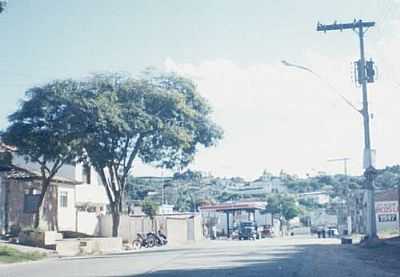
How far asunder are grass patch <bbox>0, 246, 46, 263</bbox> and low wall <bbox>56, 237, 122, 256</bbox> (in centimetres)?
441

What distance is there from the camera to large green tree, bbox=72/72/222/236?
137ft

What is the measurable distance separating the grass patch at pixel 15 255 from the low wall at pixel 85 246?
441cm

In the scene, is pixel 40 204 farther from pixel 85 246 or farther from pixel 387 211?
pixel 387 211

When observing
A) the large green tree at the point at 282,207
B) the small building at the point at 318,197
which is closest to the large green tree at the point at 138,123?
the large green tree at the point at 282,207

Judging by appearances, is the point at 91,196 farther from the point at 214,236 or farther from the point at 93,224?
the point at 214,236

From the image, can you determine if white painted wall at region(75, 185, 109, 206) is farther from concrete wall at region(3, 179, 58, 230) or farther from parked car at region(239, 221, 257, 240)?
parked car at region(239, 221, 257, 240)

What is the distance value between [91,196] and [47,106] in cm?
1914

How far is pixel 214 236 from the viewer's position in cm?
8506

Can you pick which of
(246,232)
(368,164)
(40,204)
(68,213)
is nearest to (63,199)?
(68,213)

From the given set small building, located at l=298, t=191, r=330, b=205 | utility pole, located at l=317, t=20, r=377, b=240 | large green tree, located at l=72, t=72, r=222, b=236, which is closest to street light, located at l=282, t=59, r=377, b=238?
utility pole, located at l=317, t=20, r=377, b=240

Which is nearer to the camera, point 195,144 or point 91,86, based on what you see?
point 91,86

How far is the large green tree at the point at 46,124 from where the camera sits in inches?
1660

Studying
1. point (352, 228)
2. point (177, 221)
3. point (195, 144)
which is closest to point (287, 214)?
point (352, 228)

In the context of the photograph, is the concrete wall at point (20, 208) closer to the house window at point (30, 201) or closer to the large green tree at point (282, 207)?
the house window at point (30, 201)
